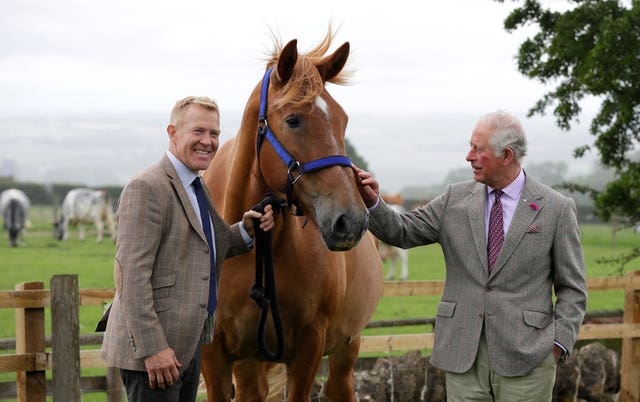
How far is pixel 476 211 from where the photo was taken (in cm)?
359

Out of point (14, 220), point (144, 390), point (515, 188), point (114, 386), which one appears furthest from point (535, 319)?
point (14, 220)

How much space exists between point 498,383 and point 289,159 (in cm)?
136

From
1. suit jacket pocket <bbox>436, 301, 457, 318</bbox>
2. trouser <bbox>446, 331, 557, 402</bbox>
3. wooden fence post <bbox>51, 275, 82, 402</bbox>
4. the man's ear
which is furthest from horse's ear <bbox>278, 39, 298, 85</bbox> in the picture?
wooden fence post <bbox>51, 275, 82, 402</bbox>

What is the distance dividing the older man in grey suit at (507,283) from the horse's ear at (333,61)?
1.71ft

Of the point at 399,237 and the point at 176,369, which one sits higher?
the point at 399,237

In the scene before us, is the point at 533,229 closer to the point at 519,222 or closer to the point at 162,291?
the point at 519,222

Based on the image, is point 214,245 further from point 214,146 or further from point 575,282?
point 575,282

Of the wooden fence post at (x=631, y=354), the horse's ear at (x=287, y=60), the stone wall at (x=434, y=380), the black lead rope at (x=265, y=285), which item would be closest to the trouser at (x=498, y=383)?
the black lead rope at (x=265, y=285)

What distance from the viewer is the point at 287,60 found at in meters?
3.46

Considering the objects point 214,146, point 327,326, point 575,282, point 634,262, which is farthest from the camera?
point 634,262

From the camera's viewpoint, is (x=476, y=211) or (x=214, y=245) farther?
(x=476, y=211)

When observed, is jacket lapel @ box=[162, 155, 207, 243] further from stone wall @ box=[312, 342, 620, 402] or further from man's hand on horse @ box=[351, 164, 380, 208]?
stone wall @ box=[312, 342, 620, 402]

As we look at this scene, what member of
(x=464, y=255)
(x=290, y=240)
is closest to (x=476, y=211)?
(x=464, y=255)

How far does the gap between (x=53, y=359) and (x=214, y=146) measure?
2.17 m
